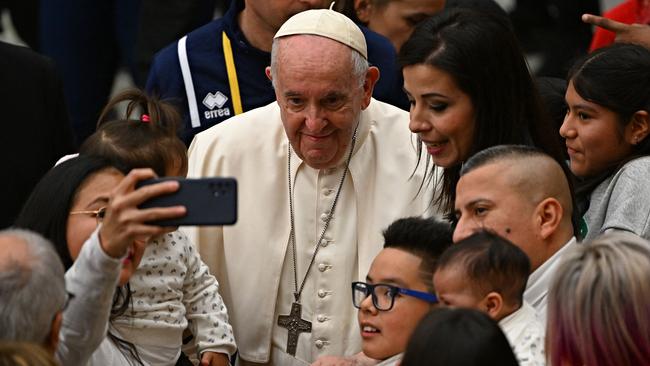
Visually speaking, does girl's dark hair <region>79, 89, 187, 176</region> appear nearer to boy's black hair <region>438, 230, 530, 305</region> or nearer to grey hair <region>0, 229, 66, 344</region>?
grey hair <region>0, 229, 66, 344</region>

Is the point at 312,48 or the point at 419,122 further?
the point at 312,48

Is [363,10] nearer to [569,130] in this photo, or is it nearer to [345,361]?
[569,130]

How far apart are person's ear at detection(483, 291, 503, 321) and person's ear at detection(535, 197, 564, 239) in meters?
0.47

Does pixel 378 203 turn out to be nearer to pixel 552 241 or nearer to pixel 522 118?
pixel 522 118

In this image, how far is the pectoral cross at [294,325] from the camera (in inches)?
231

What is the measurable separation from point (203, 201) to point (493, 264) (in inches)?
32.3

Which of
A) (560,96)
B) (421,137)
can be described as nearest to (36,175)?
(421,137)

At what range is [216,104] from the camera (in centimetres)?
664

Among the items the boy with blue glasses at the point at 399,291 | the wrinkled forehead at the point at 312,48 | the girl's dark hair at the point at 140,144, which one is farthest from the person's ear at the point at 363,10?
the boy with blue glasses at the point at 399,291

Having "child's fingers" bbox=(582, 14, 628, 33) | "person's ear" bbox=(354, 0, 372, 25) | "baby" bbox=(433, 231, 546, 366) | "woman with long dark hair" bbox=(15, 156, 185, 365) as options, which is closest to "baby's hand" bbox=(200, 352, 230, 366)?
"woman with long dark hair" bbox=(15, 156, 185, 365)

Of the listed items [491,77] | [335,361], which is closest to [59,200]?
[335,361]

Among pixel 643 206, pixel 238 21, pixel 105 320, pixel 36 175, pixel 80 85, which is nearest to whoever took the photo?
pixel 105 320

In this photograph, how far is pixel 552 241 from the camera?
4879mm

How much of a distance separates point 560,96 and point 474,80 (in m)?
1.00
